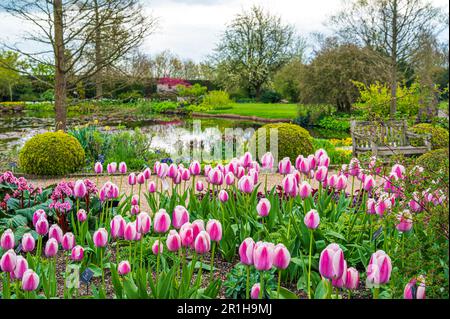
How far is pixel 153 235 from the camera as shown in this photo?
4582mm

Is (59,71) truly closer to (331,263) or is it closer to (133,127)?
(133,127)

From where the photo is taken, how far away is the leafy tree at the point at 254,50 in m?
30.6

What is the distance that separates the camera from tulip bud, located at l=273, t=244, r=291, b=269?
86.0 inches

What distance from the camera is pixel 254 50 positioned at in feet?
108

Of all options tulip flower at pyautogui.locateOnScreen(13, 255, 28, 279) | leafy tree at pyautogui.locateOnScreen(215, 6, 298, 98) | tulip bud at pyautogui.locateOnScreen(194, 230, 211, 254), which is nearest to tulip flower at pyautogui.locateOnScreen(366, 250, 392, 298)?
tulip bud at pyautogui.locateOnScreen(194, 230, 211, 254)

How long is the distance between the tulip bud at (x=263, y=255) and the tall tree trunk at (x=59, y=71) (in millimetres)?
11211

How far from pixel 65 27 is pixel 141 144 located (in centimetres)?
400

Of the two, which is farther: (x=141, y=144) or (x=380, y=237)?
(x=141, y=144)

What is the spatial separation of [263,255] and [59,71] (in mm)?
11675

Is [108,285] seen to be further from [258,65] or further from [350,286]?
[258,65]

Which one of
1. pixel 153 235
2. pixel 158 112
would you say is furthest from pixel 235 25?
pixel 153 235

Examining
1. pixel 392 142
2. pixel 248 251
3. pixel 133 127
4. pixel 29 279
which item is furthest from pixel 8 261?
pixel 133 127

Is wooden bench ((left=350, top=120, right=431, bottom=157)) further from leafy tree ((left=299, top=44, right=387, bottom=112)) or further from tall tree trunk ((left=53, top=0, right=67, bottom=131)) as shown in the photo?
leafy tree ((left=299, top=44, right=387, bottom=112))
